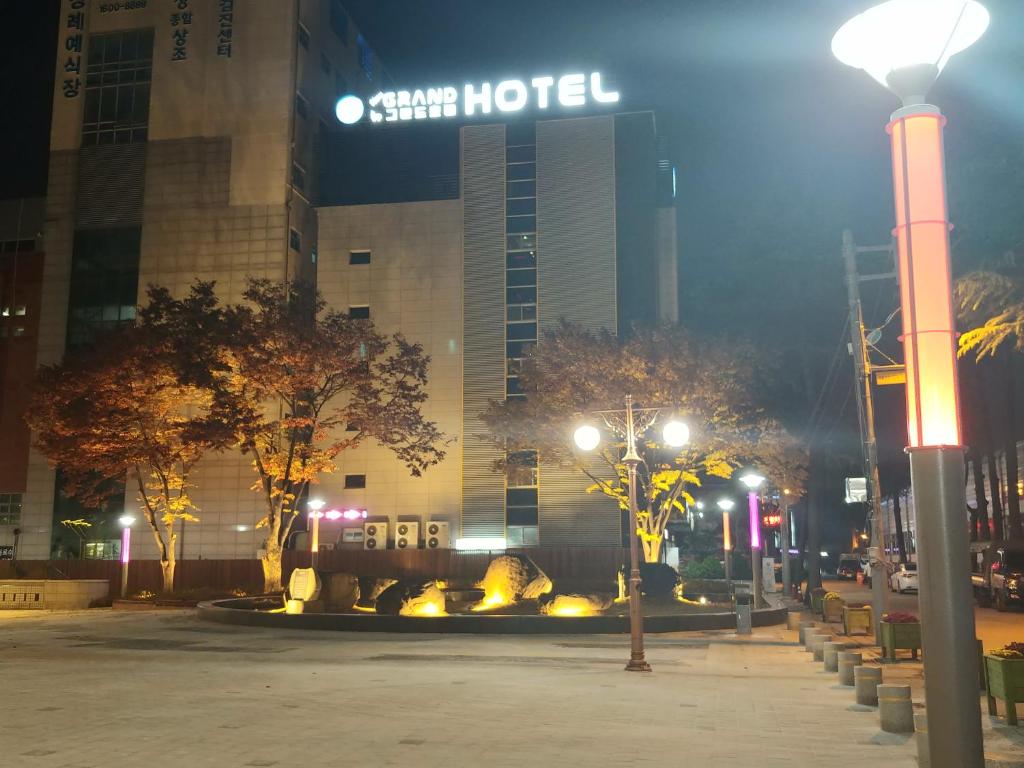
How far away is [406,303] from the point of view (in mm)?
57156

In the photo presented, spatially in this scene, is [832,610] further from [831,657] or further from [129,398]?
[129,398]

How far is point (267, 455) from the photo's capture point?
1549 inches

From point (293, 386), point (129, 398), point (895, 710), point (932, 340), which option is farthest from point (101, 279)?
point (932, 340)

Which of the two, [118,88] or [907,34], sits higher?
[118,88]

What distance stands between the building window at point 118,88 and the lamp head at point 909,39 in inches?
2278

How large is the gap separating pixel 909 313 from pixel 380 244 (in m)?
53.4

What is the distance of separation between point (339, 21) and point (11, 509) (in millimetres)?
36069

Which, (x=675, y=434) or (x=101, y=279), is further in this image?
(x=101, y=279)

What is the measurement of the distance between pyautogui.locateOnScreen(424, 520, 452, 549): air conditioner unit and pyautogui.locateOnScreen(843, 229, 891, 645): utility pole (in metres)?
32.9

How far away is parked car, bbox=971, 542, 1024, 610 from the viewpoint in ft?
117

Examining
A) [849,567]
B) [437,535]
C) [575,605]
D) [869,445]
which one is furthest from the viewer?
[849,567]

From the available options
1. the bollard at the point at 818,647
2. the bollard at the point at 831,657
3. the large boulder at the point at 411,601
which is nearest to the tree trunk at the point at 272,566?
the large boulder at the point at 411,601

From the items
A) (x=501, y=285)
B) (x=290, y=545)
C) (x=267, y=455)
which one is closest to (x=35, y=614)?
(x=267, y=455)

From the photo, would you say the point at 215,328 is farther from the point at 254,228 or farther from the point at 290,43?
the point at 290,43
